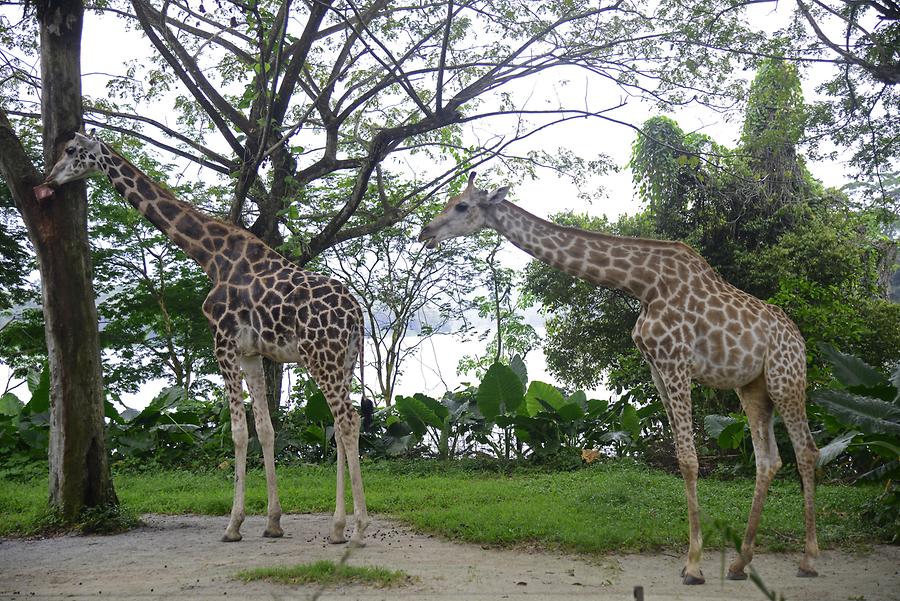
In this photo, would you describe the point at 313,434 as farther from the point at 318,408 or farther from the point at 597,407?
the point at 597,407

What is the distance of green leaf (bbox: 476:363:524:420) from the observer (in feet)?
33.3

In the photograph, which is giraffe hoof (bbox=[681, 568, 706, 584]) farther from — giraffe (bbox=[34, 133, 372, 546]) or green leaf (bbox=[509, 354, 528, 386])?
green leaf (bbox=[509, 354, 528, 386])

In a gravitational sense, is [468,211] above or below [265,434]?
above

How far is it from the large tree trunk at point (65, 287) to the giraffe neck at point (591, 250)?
384 cm

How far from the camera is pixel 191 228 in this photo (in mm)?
7473

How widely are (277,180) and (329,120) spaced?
1154 mm

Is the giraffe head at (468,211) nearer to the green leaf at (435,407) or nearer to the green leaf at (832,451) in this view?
the green leaf at (832,451)

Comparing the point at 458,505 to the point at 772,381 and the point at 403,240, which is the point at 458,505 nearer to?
the point at 772,381

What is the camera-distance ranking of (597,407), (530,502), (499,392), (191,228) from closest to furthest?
(191,228) → (530,502) → (499,392) → (597,407)

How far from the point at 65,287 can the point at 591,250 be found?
4.67 m

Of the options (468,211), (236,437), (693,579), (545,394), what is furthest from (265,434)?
(545,394)

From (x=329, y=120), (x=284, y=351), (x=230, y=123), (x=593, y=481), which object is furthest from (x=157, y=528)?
(x=230, y=123)

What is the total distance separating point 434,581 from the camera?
17.7 ft

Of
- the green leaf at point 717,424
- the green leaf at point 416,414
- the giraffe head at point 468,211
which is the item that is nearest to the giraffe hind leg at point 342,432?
the giraffe head at point 468,211
